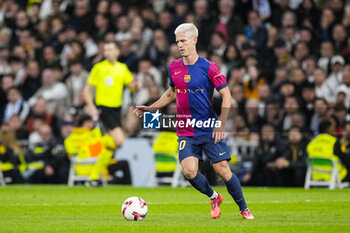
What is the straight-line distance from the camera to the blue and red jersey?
9.61 meters

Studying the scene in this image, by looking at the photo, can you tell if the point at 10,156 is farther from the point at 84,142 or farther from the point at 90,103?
the point at 90,103

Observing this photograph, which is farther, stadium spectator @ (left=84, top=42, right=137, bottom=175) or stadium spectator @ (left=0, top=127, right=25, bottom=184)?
stadium spectator @ (left=0, top=127, right=25, bottom=184)

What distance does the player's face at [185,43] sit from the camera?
373 inches

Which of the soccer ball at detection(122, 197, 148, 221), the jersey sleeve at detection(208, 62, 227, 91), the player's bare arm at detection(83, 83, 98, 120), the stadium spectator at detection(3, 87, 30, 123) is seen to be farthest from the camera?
the stadium spectator at detection(3, 87, 30, 123)

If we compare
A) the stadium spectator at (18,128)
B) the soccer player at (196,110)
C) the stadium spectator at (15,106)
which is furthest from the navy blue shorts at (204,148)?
the stadium spectator at (15,106)

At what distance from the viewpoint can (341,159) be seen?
A: 52.7ft

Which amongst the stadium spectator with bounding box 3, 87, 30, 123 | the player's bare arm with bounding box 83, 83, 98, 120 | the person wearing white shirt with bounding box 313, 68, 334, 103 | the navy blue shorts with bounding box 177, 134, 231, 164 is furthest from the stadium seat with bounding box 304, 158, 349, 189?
the stadium spectator with bounding box 3, 87, 30, 123

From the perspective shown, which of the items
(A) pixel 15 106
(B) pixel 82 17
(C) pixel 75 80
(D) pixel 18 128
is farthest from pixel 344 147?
(B) pixel 82 17

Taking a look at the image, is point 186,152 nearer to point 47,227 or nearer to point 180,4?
point 47,227

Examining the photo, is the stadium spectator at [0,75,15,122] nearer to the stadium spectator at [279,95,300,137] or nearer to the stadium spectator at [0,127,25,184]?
the stadium spectator at [0,127,25,184]

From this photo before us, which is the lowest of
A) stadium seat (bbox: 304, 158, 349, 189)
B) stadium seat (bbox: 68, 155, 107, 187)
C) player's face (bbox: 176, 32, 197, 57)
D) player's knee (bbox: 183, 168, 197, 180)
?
stadium seat (bbox: 68, 155, 107, 187)

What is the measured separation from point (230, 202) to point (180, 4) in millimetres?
8855

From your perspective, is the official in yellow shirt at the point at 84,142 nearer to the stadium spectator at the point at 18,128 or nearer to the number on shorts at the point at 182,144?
the stadium spectator at the point at 18,128

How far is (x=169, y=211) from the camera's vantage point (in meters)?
11.3
